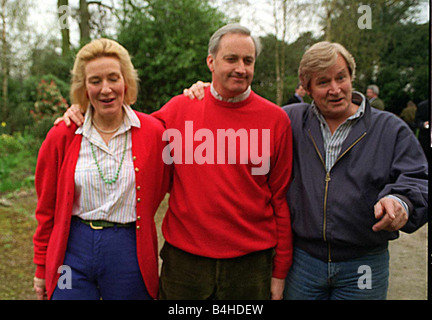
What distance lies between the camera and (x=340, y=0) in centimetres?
966

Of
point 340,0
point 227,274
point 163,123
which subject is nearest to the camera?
point 227,274

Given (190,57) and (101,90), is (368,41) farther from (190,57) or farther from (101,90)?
(101,90)

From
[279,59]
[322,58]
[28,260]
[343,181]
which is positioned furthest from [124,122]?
[279,59]

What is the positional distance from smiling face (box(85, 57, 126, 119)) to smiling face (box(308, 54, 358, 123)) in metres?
1.11

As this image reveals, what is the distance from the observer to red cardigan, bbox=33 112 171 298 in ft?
6.40

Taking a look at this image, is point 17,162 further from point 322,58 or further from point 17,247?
point 322,58

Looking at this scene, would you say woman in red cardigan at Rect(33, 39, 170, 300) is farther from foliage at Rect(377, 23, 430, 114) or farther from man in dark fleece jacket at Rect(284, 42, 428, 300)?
foliage at Rect(377, 23, 430, 114)

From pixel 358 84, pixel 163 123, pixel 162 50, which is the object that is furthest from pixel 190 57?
pixel 358 84

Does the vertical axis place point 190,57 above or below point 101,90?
above

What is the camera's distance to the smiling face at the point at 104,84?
1.98 metres

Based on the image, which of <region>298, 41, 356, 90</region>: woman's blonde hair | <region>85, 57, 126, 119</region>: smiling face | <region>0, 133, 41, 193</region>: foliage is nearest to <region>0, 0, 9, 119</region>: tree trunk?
<region>0, 133, 41, 193</region>: foliage

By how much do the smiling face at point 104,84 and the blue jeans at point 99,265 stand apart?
2.18 ft

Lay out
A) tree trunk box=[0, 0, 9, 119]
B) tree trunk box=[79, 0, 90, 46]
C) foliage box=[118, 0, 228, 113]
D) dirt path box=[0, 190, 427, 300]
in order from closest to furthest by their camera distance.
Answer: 1. dirt path box=[0, 190, 427, 300]
2. foliage box=[118, 0, 228, 113]
3. tree trunk box=[79, 0, 90, 46]
4. tree trunk box=[0, 0, 9, 119]
